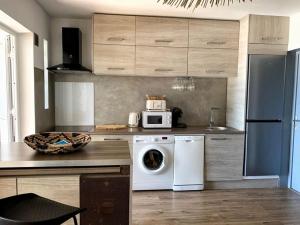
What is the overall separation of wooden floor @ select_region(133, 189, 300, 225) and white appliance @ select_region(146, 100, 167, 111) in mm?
1116

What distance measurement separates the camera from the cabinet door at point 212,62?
143 inches

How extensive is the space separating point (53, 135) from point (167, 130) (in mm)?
1723

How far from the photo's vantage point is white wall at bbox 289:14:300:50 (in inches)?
133

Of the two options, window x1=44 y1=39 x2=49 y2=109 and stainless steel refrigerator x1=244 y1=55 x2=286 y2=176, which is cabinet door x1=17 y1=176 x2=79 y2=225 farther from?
stainless steel refrigerator x1=244 y1=55 x2=286 y2=176

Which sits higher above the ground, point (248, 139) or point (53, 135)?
point (53, 135)

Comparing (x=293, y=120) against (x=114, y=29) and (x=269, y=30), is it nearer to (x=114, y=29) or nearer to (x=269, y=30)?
(x=269, y=30)

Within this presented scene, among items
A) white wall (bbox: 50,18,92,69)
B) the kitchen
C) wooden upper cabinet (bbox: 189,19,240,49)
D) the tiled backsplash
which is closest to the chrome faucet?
the tiled backsplash

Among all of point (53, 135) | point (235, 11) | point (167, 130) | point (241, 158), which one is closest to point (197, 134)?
point (167, 130)

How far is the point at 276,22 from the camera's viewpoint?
3.50 metres

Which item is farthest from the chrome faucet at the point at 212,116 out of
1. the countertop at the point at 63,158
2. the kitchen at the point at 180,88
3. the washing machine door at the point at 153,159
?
→ the countertop at the point at 63,158

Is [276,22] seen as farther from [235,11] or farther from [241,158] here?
[241,158]

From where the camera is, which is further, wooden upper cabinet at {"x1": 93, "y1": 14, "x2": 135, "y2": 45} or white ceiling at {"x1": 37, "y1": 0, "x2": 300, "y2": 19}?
wooden upper cabinet at {"x1": 93, "y1": 14, "x2": 135, "y2": 45}

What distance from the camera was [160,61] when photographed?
11.7 ft

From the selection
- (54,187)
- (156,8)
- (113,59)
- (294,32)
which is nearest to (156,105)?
(113,59)
